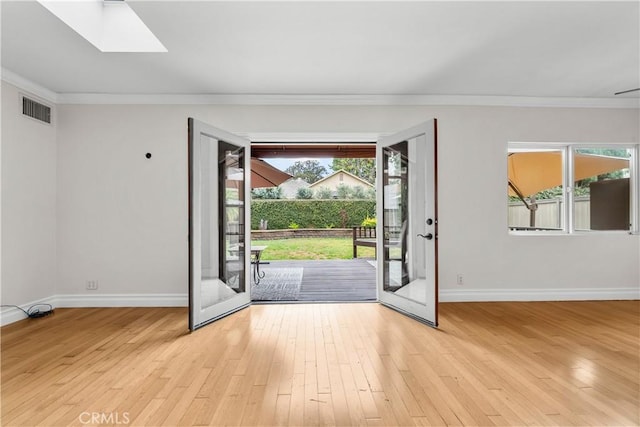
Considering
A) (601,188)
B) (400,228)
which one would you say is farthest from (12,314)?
(601,188)

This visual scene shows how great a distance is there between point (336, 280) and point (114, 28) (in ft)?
14.7

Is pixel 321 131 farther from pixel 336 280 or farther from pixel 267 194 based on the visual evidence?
pixel 267 194

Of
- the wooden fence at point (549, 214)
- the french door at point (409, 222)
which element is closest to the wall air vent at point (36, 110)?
the french door at point (409, 222)

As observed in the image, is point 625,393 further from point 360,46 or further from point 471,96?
point 471,96

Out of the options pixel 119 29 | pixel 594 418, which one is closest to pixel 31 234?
pixel 119 29

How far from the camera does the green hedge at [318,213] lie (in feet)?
41.1

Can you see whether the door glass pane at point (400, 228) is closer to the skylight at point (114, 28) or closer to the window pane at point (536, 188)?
the window pane at point (536, 188)

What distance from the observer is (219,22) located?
103 inches

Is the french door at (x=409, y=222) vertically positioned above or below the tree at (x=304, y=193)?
below

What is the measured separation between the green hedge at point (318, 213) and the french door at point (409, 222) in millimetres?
8313

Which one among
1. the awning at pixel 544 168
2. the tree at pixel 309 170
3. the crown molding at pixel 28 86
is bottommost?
the awning at pixel 544 168

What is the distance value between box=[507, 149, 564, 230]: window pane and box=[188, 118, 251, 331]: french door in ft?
11.4

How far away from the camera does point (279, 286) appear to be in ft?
17.7

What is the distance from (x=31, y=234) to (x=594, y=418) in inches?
202
